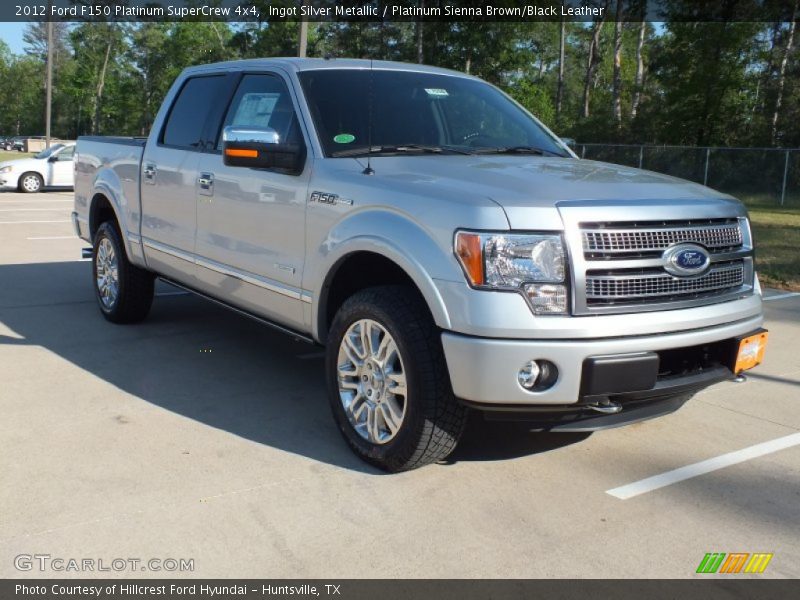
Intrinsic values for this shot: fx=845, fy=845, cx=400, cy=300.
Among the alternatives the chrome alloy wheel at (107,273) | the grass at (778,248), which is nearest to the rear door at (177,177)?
the chrome alloy wheel at (107,273)

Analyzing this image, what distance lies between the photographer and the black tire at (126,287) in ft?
22.1

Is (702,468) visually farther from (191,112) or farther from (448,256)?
(191,112)

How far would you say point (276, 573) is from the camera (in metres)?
3.16

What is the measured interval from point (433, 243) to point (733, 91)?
1325 inches

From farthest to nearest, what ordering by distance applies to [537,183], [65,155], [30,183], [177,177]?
1. [65,155]
2. [30,183]
3. [177,177]
4. [537,183]

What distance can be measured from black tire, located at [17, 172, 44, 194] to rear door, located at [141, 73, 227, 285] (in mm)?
17612

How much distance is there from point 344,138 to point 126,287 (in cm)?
292

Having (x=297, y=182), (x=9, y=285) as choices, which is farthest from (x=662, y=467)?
(x=9, y=285)

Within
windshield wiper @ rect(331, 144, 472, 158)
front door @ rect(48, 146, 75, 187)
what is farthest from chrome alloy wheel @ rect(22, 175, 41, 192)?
windshield wiper @ rect(331, 144, 472, 158)

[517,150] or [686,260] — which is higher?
[517,150]

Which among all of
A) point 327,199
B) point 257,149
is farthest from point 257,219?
point 327,199

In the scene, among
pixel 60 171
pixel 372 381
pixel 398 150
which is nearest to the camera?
Result: pixel 372 381

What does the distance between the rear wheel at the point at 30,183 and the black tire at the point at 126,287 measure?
1676 centimetres

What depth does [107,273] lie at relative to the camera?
703cm
